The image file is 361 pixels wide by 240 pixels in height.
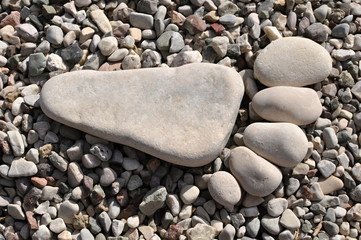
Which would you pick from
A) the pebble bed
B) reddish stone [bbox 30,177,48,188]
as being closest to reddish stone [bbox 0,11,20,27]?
the pebble bed

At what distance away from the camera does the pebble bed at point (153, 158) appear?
6.74 ft

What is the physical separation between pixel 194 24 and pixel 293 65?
1.65ft

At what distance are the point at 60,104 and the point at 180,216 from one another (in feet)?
2.31

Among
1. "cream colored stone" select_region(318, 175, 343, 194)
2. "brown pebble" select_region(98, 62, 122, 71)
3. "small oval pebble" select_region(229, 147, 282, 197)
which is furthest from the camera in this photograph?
"brown pebble" select_region(98, 62, 122, 71)

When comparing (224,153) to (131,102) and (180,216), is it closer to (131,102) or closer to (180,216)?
(180,216)

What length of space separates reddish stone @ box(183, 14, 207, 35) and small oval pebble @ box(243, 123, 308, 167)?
57 centimetres

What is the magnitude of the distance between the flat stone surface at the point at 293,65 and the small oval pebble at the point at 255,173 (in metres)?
0.36

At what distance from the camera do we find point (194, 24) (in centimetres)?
231

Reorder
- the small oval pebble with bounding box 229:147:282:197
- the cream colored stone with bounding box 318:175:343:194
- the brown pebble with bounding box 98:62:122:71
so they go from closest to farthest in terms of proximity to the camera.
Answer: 1. the small oval pebble with bounding box 229:147:282:197
2. the cream colored stone with bounding box 318:175:343:194
3. the brown pebble with bounding box 98:62:122:71

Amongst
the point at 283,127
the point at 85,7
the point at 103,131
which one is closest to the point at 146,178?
the point at 103,131

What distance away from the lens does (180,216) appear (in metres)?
2.05

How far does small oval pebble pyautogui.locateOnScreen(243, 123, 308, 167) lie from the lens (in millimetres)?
2047

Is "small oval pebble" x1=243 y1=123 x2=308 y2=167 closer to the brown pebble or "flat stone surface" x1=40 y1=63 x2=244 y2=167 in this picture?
"flat stone surface" x1=40 y1=63 x2=244 y2=167

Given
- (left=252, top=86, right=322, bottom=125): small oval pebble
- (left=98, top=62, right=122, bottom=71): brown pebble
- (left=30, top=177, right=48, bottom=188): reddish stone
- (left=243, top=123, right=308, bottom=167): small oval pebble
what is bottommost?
(left=30, top=177, right=48, bottom=188): reddish stone
